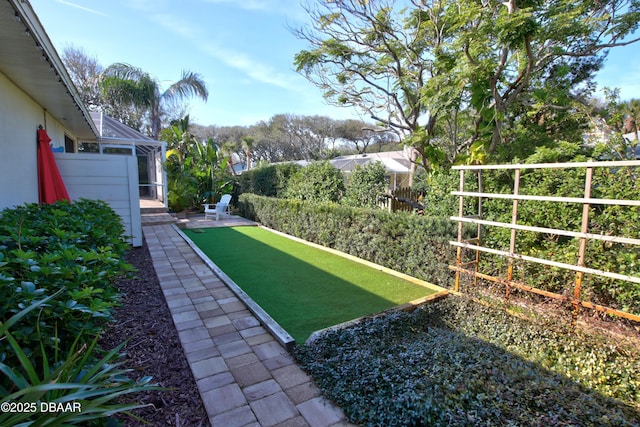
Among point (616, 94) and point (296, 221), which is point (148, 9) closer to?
point (296, 221)

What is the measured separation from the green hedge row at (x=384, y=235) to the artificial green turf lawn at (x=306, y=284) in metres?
0.39

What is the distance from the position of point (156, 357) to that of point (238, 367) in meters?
0.82

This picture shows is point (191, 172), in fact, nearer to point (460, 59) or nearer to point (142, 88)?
point (142, 88)

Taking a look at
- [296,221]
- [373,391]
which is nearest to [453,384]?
[373,391]

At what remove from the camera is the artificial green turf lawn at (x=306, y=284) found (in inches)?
166

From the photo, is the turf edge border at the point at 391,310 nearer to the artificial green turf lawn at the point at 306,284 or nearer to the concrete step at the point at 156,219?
the artificial green turf lawn at the point at 306,284

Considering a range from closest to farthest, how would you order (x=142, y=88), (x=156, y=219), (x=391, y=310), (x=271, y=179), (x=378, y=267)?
(x=391, y=310)
(x=378, y=267)
(x=156, y=219)
(x=271, y=179)
(x=142, y=88)

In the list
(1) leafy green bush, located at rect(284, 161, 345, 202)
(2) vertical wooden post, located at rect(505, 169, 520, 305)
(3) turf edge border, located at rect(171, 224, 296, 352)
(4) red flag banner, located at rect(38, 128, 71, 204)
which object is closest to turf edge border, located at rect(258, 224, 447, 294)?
(2) vertical wooden post, located at rect(505, 169, 520, 305)

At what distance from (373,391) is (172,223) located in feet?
35.2

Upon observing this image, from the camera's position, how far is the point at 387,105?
10516mm

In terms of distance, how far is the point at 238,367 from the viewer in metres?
2.96

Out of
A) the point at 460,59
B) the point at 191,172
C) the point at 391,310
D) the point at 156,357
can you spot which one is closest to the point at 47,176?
the point at 156,357

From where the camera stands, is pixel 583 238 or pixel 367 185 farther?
pixel 367 185

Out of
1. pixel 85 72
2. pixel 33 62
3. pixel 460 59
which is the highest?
pixel 85 72
